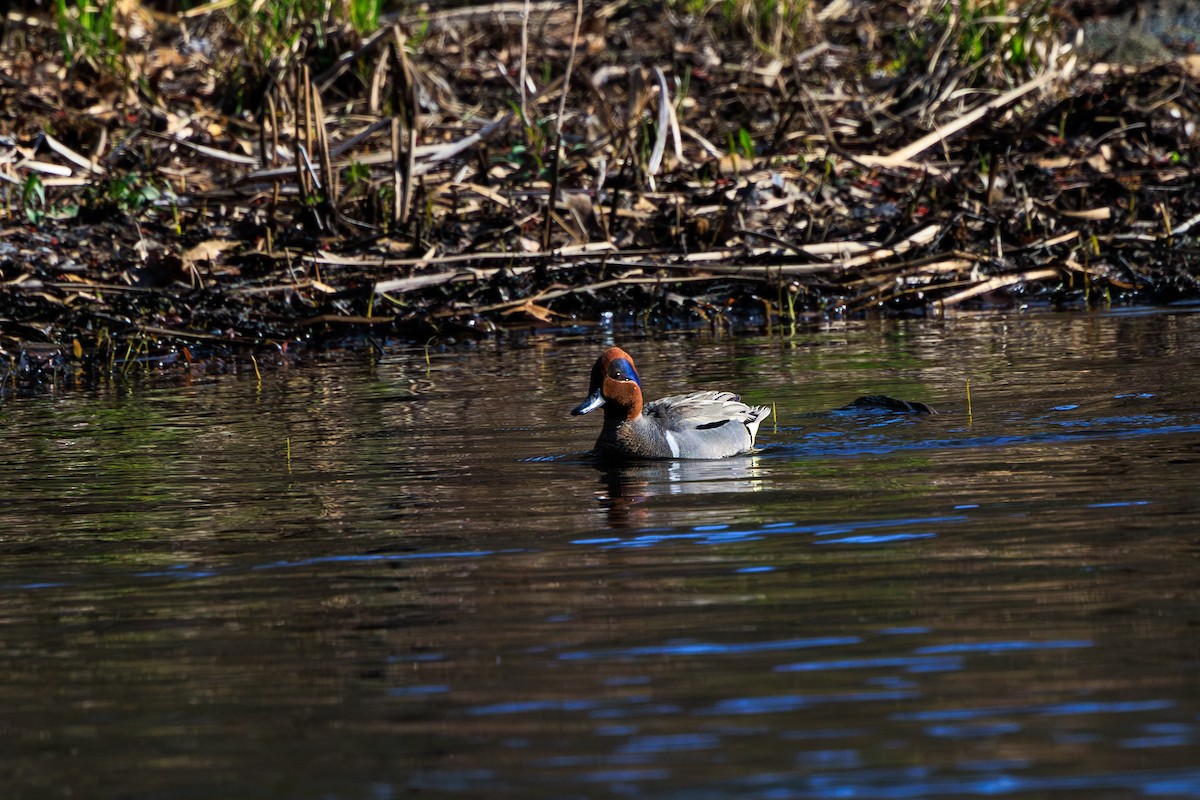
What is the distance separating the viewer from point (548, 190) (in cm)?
1484

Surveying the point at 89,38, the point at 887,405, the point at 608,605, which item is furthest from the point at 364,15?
the point at 608,605

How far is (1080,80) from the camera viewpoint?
18.6 meters

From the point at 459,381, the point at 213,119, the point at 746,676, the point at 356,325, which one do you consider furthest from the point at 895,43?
the point at 746,676

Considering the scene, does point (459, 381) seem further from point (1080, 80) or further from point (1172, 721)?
point (1080, 80)

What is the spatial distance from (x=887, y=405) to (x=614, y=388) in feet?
4.87

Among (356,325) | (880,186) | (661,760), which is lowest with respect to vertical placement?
(661,760)

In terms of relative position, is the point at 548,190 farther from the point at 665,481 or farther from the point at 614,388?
the point at 665,481

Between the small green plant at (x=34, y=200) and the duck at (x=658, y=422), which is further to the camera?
the small green plant at (x=34, y=200)

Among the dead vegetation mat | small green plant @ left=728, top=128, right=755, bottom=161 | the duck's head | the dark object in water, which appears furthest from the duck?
small green plant @ left=728, top=128, right=755, bottom=161

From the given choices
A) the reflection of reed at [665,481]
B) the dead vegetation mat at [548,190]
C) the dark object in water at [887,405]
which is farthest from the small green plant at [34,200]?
the dark object in water at [887,405]

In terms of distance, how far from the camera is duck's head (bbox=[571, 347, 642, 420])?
323 inches

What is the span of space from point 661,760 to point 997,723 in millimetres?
759

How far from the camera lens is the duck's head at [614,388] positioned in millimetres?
8195

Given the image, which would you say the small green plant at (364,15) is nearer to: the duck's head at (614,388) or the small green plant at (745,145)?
the small green plant at (745,145)
